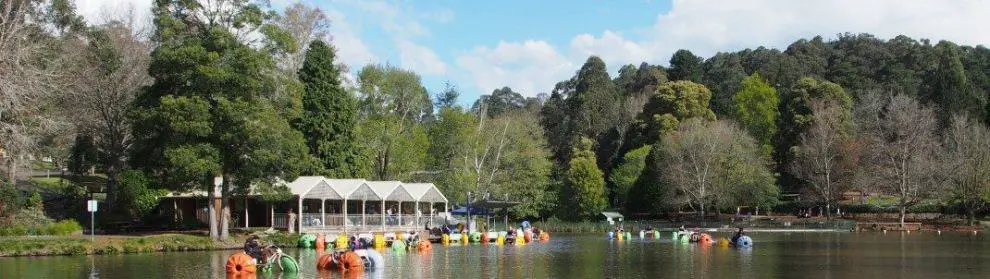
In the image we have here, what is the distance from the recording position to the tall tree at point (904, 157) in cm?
7094

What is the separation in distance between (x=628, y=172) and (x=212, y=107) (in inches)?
2052

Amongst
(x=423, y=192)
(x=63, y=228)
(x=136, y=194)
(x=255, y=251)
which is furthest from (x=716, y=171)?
(x=255, y=251)

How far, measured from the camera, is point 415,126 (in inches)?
2899

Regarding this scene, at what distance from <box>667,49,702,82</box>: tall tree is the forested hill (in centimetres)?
14

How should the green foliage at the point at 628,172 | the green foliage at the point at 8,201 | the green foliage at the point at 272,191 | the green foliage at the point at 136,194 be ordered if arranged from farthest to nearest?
the green foliage at the point at 628,172 < the green foliage at the point at 136,194 < the green foliage at the point at 272,191 < the green foliage at the point at 8,201

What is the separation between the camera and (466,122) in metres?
76.3

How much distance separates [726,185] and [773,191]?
13.2 feet

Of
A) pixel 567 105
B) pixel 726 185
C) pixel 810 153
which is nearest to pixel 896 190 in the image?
pixel 810 153

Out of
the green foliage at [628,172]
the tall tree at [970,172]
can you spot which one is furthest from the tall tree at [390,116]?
the tall tree at [970,172]

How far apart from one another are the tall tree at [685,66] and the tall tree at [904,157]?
3211 centimetres

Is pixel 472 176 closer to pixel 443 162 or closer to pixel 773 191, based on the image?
pixel 443 162

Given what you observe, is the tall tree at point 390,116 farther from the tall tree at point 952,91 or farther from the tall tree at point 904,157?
the tall tree at point 952,91

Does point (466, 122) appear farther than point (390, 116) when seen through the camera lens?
Yes

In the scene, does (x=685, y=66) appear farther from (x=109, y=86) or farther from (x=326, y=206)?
(x=109, y=86)
